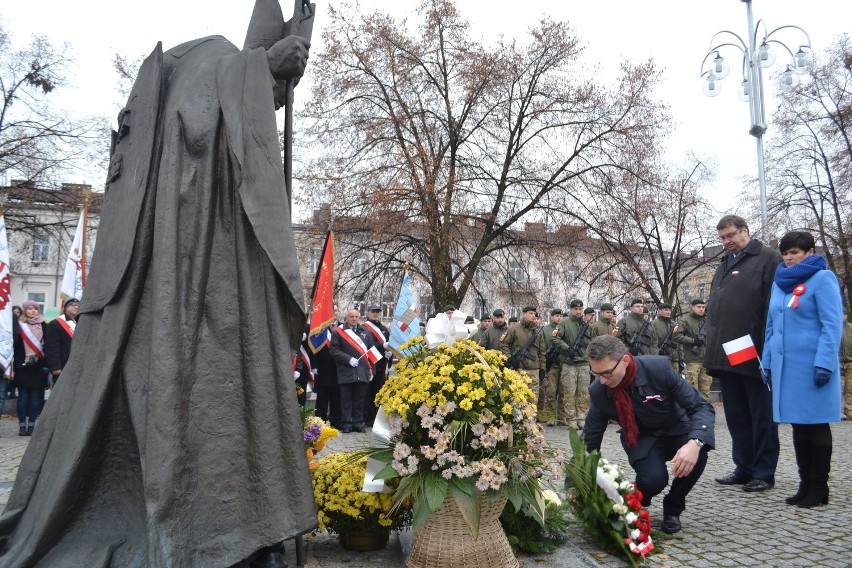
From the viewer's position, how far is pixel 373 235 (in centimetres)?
1998

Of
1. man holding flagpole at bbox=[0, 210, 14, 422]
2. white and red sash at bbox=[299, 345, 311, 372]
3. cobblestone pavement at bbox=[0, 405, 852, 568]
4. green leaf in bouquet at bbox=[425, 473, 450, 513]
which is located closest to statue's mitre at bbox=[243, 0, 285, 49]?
green leaf in bouquet at bbox=[425, 473, 450, 513]

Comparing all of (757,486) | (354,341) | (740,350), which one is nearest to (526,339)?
(354,341)

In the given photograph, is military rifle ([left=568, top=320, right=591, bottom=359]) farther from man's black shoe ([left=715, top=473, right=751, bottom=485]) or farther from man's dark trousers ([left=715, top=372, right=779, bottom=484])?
man's black shoe ([left=715, top=473, right=751, bottom=485])

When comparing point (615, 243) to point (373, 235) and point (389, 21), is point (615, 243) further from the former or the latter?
point (389, 21)

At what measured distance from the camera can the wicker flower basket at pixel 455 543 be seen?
323cm

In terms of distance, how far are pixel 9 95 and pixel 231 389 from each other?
2368 centimetres

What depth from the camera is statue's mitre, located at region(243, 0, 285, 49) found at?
3186mm

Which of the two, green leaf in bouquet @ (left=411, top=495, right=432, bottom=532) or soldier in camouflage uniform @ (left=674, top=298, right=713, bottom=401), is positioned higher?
soldier in camouflage uniform @ (left=674, top=298, right=713, bottom=401)

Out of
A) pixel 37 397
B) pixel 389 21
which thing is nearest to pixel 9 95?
Answer: pixel 389 21

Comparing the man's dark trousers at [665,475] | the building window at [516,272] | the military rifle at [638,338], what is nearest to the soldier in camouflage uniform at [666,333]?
the military rifle at [638,338]

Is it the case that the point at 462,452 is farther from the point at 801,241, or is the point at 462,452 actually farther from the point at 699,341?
the point at 699,341

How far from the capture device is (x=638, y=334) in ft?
42.5

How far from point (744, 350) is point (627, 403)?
207 centimetres

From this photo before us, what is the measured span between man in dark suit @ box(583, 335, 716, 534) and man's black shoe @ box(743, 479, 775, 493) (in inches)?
61.7
